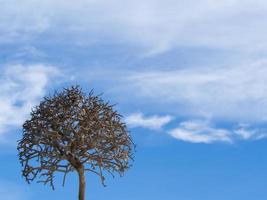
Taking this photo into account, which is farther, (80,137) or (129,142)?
(129,142)

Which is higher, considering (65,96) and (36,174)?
(65,96)

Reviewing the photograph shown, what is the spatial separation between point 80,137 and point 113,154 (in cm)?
222

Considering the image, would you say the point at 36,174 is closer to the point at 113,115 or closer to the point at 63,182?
the point at 63,182

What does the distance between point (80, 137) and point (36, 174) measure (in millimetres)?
2939

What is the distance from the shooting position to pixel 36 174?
2839cm

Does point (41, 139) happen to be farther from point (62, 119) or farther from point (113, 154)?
point (113, 154)

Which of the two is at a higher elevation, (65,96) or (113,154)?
(65,96)

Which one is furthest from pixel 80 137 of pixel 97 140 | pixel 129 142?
pixel 129 142

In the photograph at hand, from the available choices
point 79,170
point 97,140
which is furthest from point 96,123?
point 79,170

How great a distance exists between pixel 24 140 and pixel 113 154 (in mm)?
4225

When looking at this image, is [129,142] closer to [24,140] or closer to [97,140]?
[97,140]

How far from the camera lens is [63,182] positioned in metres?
28.3

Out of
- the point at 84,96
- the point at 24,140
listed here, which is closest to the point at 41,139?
the point at 24,140

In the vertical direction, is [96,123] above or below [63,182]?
above
